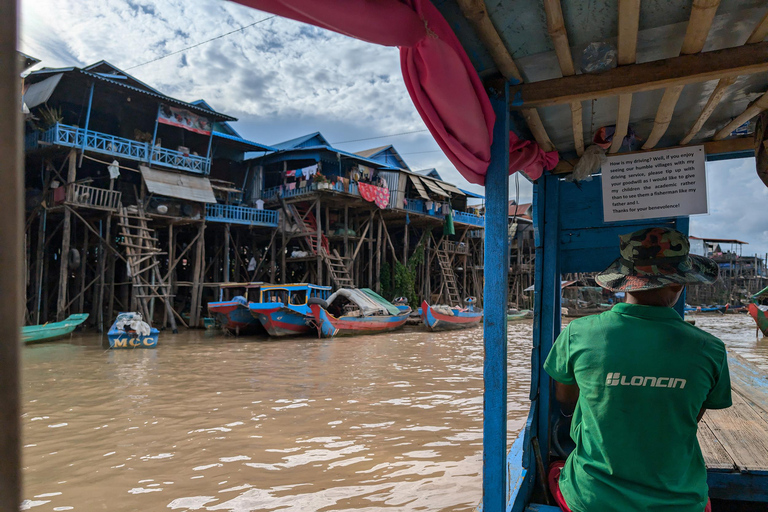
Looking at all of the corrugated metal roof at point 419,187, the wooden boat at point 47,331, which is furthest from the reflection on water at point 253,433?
→ the corrugated metal roof at point 419,187

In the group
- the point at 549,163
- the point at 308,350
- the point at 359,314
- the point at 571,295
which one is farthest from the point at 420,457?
the point at 571,295

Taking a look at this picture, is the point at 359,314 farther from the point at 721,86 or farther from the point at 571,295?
the point at 571,295

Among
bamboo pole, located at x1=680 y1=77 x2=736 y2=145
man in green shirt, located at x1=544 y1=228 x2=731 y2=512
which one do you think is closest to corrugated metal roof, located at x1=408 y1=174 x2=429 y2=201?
bamboo pole, located at x1=680 y1=77 x2=736 y2=145

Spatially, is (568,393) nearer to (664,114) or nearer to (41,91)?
(664,114)

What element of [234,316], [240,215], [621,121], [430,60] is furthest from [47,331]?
[621,121]

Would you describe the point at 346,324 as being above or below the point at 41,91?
below

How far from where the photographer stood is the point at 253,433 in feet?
17.2

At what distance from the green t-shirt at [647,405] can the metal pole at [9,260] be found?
1590 mm

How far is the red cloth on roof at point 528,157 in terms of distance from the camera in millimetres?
2963

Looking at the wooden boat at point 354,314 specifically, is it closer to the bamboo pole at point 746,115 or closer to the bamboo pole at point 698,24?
the bamboo pole at point 746,115

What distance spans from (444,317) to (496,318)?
1568cm

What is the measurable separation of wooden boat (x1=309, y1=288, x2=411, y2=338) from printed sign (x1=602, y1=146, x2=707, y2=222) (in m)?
12.1

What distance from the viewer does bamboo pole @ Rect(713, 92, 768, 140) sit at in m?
2.65

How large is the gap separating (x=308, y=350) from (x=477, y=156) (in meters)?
10.4
